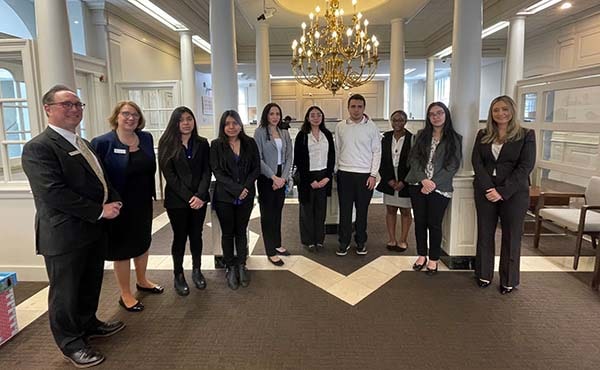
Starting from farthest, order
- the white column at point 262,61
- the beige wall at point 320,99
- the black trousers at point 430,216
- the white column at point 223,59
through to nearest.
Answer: the beige wall at point 320,99 → the white column at point 262,61 → the white column at point 223,59 → the black trousers at point 430,216

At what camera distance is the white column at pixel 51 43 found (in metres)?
2.99

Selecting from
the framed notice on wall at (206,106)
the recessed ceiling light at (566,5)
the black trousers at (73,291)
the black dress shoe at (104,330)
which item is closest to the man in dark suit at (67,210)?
the black trousers at (73,291)

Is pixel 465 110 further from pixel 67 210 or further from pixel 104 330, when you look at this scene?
pixel 104 330

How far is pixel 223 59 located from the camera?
3.54 metres

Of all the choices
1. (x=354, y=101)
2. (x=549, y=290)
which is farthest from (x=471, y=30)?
(x=549, y=290)

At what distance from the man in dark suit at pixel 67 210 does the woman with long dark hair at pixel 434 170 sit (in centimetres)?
235

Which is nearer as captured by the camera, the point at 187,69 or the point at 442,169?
the point at 442,169

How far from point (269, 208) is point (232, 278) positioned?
0.71 meters

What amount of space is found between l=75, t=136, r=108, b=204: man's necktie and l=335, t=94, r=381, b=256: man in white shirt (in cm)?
215

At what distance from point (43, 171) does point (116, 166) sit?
588 mm

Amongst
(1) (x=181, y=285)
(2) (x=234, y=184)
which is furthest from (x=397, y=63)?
(1) (x=181, y=285)

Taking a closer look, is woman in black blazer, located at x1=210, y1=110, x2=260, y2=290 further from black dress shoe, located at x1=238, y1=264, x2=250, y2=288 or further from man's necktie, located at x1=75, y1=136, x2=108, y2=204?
man's necktie, located at x1=75, y1=136, x2=108, y2=204

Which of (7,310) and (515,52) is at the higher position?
(515,52)

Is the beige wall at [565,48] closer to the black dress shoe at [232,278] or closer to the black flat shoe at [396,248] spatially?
the black flat shoe at [396,248]
